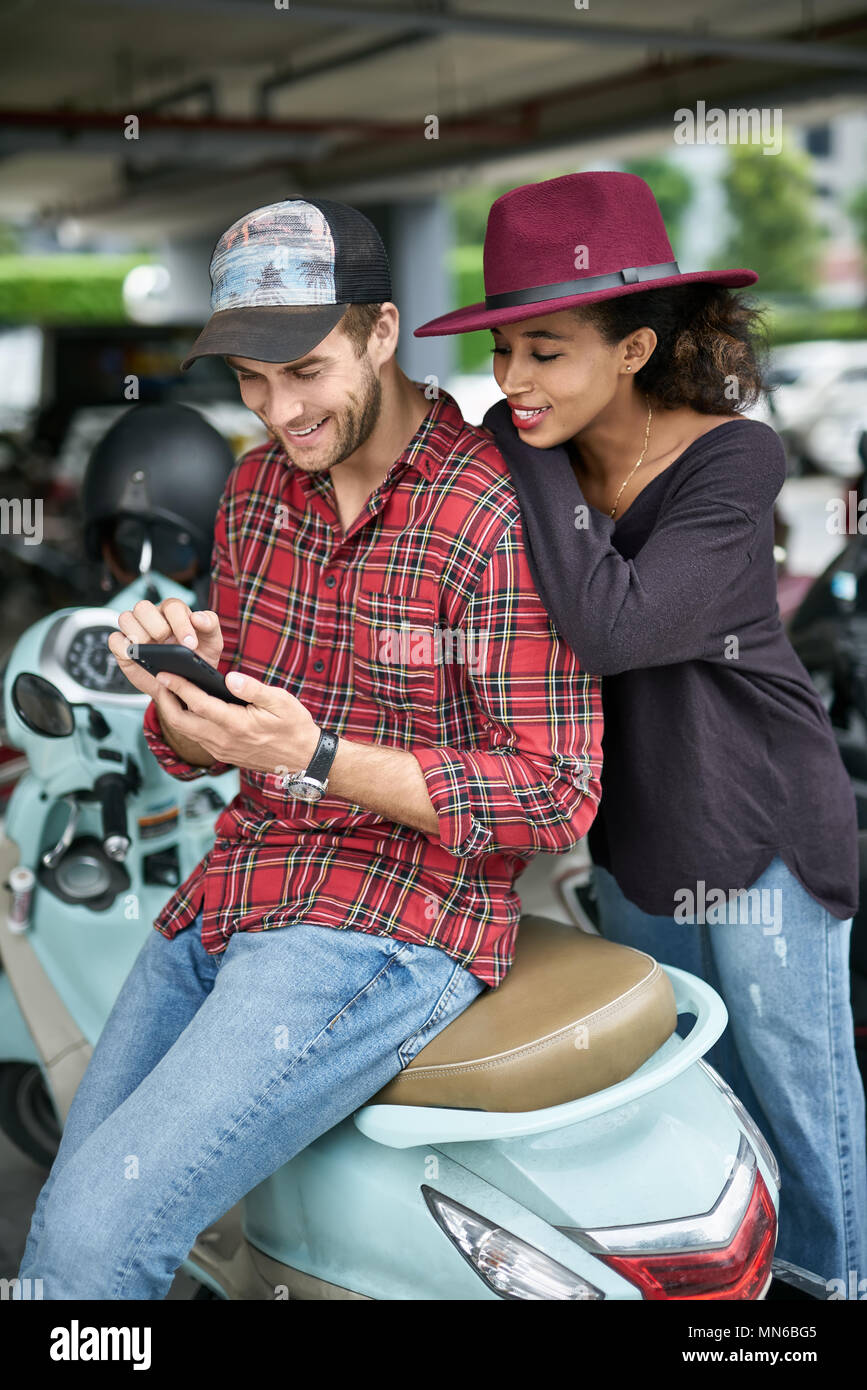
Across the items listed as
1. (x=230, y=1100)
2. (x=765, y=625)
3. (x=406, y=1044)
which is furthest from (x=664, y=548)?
(x=230, y=1100)

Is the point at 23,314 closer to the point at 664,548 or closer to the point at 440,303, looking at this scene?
the point at 440,303

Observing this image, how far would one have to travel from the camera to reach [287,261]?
5.20 feet

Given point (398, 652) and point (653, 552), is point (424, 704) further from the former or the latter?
point (653, 552)

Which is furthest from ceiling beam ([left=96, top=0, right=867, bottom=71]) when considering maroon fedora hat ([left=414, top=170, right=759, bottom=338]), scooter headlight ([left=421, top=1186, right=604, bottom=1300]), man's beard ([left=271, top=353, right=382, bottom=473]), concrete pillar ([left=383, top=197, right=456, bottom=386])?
concrete pillar ([left=383, top=197, right=456, bottom=386])

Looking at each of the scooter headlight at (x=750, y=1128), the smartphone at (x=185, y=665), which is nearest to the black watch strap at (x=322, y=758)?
the smartphone at (x=185, y=665)

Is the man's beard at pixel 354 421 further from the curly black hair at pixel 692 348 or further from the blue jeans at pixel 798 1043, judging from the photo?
the blue jeans at pixel 798 1043

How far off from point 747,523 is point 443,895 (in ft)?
1.97

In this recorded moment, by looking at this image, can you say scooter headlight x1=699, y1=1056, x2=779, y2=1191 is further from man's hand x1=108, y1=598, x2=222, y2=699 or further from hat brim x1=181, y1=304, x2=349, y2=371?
hat brim x1=181, y1=304, x2=349, y2=371

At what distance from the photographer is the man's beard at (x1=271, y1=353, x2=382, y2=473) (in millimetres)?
1659

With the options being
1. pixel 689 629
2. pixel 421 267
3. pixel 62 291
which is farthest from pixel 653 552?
pixel 62 291

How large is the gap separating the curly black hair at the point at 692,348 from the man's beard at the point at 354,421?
0.30 m

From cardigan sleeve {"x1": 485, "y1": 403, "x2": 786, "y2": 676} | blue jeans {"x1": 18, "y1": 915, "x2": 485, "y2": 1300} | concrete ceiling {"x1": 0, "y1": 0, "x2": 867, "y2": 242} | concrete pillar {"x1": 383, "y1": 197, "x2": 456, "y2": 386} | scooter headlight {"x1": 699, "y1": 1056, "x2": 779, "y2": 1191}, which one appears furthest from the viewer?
concrete pillar {"x1": 383, "y1": 197, "x2": 456, "y2": 386}

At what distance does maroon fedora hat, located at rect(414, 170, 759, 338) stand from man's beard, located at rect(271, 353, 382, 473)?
12 cm

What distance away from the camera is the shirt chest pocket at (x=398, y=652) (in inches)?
65.2
